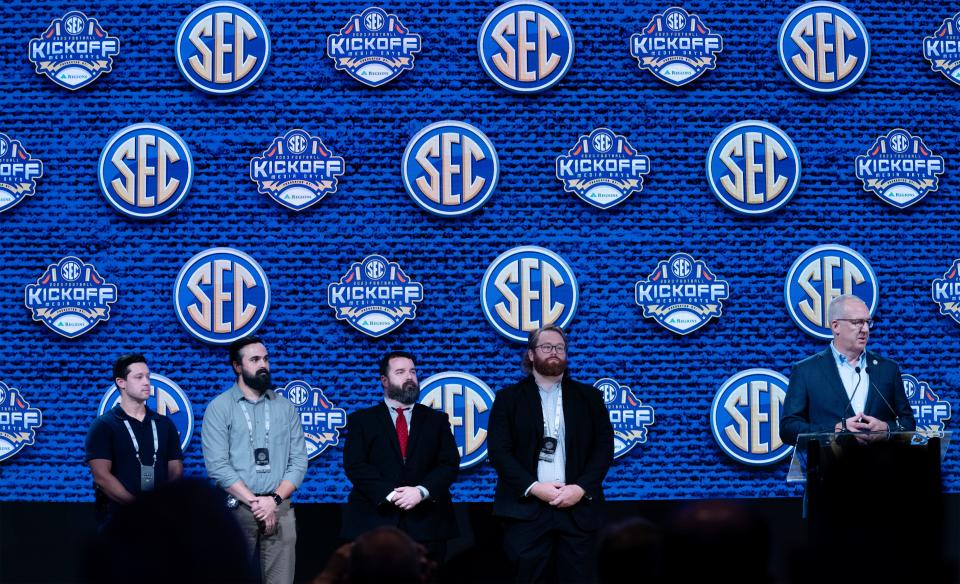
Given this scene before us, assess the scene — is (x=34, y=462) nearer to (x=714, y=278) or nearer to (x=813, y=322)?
(x=714, y=278)

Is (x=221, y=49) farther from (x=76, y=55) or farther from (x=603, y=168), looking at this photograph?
(x=603, y=168)

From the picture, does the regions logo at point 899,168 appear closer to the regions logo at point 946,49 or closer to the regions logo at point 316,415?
the regions logo at point 946,49

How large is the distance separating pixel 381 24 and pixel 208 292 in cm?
167

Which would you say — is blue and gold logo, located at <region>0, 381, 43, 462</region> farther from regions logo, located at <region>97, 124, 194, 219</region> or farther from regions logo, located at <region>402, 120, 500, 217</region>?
regions logo, located at <region>402, 120, 500, 217</region>

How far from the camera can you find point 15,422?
5523 mm

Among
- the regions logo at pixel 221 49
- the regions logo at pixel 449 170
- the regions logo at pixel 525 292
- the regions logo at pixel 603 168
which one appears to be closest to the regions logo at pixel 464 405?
the regions logo at pixel 525 292

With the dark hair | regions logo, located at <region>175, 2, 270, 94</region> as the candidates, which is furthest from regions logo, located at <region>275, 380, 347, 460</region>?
regions logo, located at <region>175, 2, 270, 94</region>

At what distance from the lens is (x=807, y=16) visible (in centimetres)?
567

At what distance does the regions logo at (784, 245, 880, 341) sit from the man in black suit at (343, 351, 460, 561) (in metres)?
2.00

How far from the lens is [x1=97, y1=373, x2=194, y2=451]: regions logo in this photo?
18.0ft

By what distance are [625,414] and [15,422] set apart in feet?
10.4

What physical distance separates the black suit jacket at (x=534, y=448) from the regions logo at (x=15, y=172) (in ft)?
9.26

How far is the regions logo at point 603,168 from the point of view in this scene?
5.55 m

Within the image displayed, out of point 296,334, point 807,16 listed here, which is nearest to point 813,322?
point 807,16
